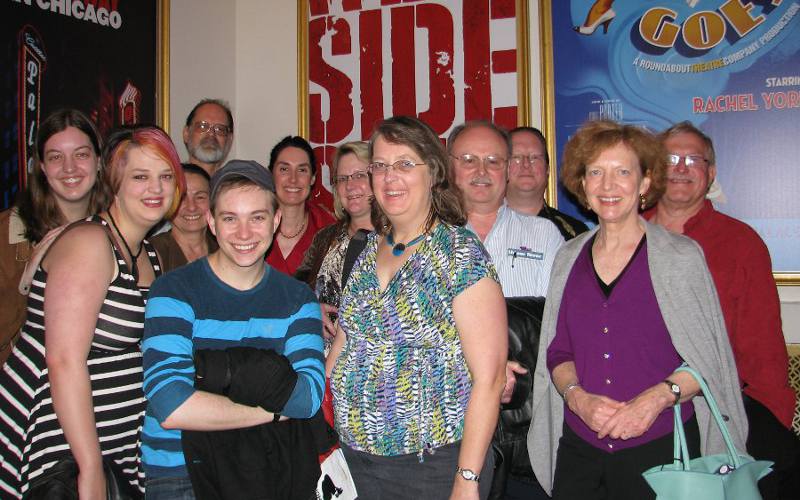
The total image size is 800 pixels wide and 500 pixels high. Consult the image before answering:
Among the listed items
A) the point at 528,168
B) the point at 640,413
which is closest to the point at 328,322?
the point at 640,413

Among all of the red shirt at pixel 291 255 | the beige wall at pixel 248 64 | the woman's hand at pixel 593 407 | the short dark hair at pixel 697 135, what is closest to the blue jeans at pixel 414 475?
the woman's hand at pixel 593 407

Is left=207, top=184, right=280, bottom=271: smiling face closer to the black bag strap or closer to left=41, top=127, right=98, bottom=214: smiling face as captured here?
the black bag strap

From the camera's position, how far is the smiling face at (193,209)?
3455 millimetres

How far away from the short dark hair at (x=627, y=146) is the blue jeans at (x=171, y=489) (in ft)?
5.55

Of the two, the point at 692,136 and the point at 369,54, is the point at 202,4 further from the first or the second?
the point at 692,136

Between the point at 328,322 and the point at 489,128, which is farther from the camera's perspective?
the point at 489,128

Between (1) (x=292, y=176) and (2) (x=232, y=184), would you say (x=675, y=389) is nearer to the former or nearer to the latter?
(2) (x=232, y=184)

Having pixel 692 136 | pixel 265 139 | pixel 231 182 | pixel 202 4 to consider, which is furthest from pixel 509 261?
pixel 202 4

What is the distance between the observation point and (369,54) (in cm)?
502

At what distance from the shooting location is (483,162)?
3.06 m

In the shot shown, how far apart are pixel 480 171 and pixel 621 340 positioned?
→ 1172mm

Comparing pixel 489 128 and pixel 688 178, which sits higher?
pixel 489 128

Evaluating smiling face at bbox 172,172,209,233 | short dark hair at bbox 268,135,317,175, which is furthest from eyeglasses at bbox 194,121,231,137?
smiling face at bbox 172,172,209,233

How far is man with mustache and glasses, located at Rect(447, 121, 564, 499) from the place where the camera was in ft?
9.48
